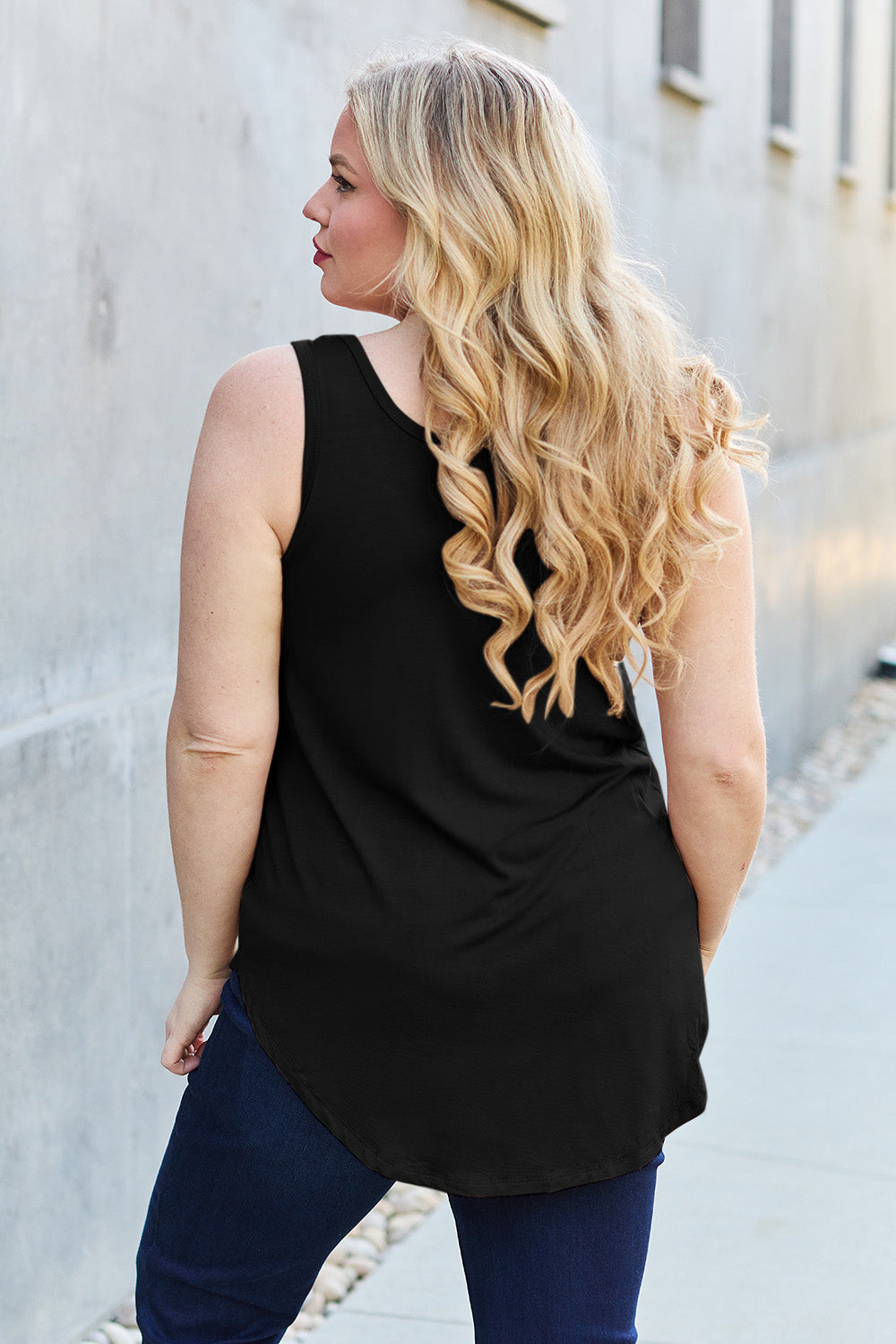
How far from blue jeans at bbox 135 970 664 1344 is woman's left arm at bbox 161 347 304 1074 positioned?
0.11 metres

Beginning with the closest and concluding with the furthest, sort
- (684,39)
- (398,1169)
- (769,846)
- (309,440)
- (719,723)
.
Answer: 1. (309,440)
2. (398,1169)
3. (719,723)
4. (684,39)
5. (769,846)

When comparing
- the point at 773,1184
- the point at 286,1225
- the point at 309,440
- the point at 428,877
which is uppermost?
the point at 309,440

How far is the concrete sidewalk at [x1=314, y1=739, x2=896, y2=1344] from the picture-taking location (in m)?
3.07

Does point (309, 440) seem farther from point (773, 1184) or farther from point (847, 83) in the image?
point (847, 83)

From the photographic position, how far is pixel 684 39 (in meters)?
6.49

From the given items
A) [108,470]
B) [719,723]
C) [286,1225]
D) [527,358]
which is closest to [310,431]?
[527,358]

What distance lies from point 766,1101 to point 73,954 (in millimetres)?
2113

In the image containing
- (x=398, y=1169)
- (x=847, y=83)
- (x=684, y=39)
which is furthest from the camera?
(x=847, y=83)

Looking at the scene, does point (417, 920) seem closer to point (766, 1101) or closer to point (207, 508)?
point (207, 508)

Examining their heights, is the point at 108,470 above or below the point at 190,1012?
above

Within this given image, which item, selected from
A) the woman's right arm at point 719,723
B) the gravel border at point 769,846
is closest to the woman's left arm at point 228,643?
the woman's right arm at point 719,723

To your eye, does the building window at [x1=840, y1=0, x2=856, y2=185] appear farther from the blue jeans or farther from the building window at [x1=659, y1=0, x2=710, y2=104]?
the blue jeans

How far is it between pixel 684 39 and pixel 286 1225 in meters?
6.04

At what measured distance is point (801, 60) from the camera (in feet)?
28.0
